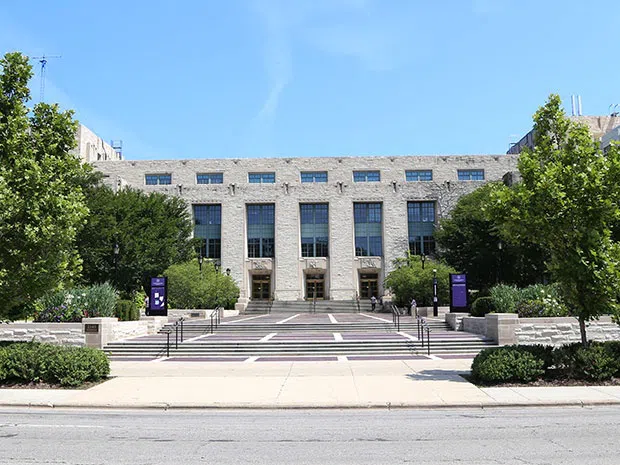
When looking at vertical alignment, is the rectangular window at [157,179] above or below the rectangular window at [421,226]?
above

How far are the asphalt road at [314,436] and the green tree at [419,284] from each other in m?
34.1

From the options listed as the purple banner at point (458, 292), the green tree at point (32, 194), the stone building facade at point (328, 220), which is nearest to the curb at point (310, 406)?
the green tree at point (32, 194)

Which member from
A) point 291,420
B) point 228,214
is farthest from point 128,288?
point 291,420

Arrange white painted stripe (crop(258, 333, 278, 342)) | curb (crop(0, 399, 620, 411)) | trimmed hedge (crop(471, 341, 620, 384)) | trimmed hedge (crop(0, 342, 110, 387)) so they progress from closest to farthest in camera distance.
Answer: curb (crop(0, 399, 620, 411)) < trimmed hedge (crop(471, 341, 620, 384)) < trimmed hedge (crop(0, 342, 110, 387)) < white painted stripe (crop(258, 333, 278, 342))

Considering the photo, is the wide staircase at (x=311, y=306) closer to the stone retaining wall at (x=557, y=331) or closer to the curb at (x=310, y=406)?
the stone retaining wall at (x=557, y=331)

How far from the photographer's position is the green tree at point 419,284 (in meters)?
44.5

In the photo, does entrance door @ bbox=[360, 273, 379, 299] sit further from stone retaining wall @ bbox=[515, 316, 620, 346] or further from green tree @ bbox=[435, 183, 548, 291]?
stone retaining wall @ bbox=[515, 316, 620, 346]

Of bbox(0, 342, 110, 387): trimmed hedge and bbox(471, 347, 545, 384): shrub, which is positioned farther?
bbox(0, 342, 110, 387): trimmed hedge

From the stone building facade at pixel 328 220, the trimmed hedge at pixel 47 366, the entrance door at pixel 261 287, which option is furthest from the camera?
the entrance door at pixel 261 287

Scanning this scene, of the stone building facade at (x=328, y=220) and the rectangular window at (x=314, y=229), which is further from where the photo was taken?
the rectangular window at (x=314, y=229)

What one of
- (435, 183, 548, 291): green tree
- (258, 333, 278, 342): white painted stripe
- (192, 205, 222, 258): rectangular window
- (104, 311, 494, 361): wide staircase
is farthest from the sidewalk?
(192, 205, 222, 258): rectangular window

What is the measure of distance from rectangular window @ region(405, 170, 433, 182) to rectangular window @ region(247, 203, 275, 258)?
16.4 m

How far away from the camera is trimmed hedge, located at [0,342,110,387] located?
1349 centimetres

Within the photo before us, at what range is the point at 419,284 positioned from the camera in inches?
1807
